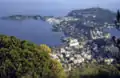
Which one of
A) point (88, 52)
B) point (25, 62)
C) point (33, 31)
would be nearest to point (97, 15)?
point (33, 31)

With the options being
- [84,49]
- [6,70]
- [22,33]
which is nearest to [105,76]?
[6,70]

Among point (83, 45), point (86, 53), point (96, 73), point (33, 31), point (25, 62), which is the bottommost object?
point (33, 31)

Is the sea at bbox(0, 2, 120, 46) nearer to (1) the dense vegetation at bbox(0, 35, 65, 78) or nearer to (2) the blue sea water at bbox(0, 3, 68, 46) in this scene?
(2) the blue sea water at bbox(0, 3, 68, 46)

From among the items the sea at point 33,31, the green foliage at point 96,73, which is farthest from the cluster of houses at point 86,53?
the sea at point 33,31

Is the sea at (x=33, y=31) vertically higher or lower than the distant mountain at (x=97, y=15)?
lower

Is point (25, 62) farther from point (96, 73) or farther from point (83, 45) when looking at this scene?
point (83, 45)

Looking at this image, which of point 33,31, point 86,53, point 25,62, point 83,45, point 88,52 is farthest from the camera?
point 33,31

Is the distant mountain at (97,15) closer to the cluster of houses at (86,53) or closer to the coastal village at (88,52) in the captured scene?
the coastal village at (88,52)

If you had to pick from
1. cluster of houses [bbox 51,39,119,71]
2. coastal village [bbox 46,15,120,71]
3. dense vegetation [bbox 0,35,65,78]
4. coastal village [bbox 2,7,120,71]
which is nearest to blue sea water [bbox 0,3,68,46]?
coastal village [bbox 2,7,120,71]
